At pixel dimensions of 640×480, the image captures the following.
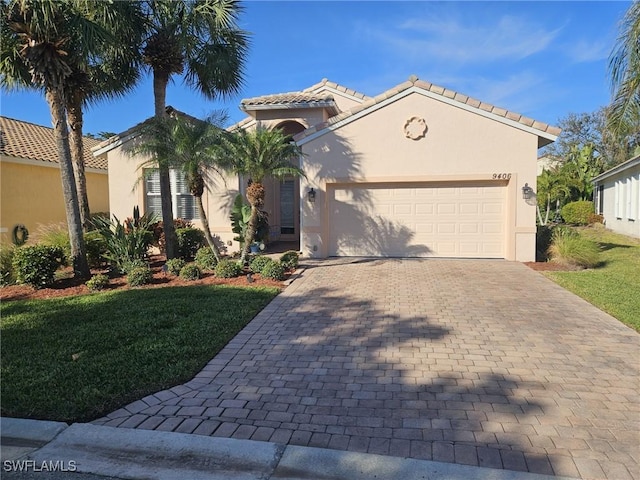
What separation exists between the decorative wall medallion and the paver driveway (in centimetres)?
637

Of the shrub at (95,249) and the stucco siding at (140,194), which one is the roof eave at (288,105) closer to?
the stucco siding at (140,194)

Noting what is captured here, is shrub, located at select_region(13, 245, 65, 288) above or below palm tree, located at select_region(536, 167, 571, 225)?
below

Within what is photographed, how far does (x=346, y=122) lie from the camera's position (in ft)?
42.5

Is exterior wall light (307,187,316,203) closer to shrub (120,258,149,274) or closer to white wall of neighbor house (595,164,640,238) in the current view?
shrub (120,258,149,274)

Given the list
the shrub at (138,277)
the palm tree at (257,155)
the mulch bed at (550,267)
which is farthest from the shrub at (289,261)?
the mulch bed at (550,267)

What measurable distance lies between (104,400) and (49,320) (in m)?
3.53

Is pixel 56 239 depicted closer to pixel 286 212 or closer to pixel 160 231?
pixel 160 231

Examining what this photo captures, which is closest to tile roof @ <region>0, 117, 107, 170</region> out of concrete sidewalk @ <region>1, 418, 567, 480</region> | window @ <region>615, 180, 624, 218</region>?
concrete sidewalk @ <region>1, 418, 567, 480</region>

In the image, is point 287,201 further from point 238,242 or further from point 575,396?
point 575,396

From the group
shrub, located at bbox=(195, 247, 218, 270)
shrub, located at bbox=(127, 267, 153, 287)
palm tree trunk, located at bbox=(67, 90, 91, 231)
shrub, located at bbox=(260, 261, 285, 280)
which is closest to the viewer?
shrub, located at bbox=(127, 267, 153, 287)

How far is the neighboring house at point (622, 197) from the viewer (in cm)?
1884

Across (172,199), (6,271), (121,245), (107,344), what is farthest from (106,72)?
(107,344)

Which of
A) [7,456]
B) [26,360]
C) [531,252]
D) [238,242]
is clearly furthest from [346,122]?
[7,456]

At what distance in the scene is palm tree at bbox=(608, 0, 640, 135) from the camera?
9.80 metres
